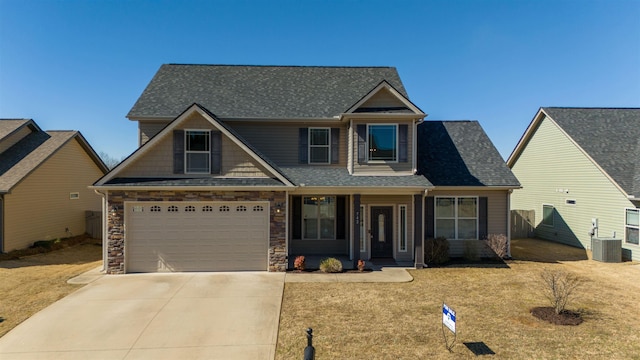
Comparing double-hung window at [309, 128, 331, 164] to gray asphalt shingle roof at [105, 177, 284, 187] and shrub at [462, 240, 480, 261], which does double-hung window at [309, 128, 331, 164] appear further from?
shrub at [462, 240, 480, 261]

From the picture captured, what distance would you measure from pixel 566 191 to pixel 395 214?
424 inches

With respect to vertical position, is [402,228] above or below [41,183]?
below

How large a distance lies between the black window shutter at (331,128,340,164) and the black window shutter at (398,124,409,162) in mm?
2635

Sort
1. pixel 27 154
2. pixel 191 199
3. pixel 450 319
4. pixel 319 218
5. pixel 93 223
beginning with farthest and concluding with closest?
pixel 93 223
pixel 27 154
pixel 319 218
pixel 191 199
pixel 450 319

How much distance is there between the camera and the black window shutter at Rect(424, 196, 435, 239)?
1363 cm

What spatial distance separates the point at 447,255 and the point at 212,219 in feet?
29.9

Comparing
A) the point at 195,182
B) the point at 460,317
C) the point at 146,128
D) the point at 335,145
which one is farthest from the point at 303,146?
the point at 460,317

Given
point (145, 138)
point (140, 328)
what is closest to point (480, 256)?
point (140, 328)

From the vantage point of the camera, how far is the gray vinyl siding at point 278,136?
13.8 meters

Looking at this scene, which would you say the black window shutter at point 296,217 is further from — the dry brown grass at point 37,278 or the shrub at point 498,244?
the shrub at point 498,244

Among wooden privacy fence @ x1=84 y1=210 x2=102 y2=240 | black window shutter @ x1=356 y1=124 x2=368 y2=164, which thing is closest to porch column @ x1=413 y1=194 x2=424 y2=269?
black window shutter @ x1=356 y1=124 x2=368 y2=164

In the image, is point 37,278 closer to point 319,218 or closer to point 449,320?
point 319,218

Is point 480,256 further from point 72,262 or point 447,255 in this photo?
point 72,262

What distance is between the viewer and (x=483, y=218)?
542 inches
